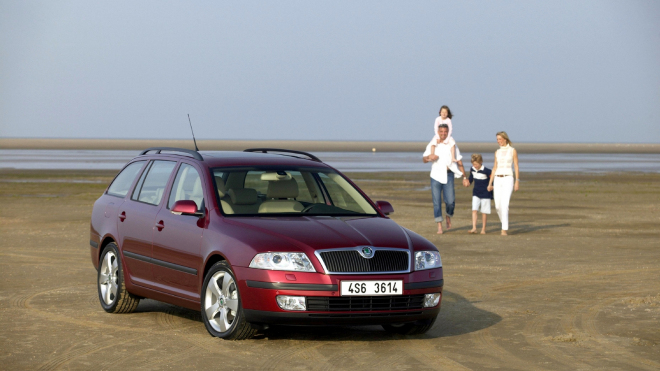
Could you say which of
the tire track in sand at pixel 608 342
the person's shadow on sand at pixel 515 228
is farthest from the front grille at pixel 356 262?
the person's shadow on sand at pixel 515 228

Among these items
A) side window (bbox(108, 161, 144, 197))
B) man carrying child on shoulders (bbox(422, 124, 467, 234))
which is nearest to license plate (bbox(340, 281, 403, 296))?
side window (bbox(108, 161, 144, 197))

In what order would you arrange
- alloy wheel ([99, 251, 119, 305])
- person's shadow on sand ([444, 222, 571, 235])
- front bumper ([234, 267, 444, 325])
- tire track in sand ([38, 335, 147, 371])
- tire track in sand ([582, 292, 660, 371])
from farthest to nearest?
person's shadow on sand ([444, 222, 571, 235]) → alloy wheel ([99, 251, 119, 305]) → front bumper ([234, 267, 444, 325]) → tire track in sand ([582, 292, 660, 371]) → tire track in sand ([38, 335, 147, 371])

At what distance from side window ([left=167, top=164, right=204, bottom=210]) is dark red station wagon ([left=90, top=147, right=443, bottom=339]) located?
13 millimetres

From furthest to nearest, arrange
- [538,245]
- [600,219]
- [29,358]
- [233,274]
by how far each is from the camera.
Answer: [600,219] → [538,245] → [233,274] → [29,358]

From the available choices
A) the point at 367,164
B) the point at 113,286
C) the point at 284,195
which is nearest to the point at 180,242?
the point at 284,195

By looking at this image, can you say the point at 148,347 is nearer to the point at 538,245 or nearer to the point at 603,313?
the point at 603,313

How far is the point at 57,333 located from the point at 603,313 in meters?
5.13

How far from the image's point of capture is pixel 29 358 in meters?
7.18

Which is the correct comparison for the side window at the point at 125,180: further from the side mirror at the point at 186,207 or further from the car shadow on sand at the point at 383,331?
the car shadow on sand at the point at 383,331

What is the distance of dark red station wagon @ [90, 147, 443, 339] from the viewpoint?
7461mm

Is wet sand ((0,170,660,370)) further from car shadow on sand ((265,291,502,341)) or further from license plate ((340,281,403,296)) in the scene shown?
license plate ((340,281,403,296))

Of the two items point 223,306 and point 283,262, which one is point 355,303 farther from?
point 223,306

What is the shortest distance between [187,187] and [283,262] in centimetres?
172

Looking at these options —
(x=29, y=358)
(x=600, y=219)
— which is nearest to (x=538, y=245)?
(x=600, y=219)
